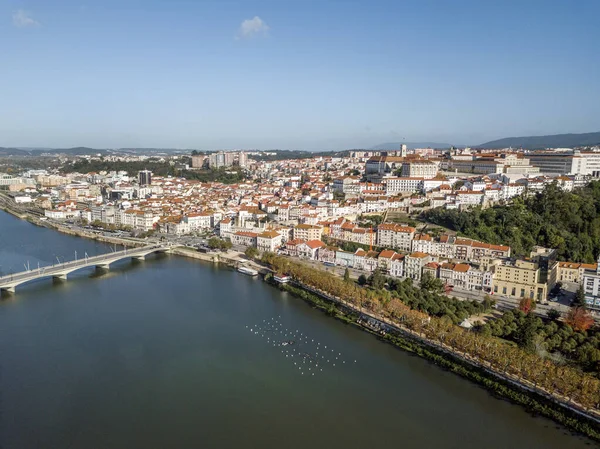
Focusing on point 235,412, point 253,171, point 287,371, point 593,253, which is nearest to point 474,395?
point 287,371

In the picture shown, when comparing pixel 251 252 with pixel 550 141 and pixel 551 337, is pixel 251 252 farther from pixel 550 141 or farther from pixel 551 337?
pixel 550 141

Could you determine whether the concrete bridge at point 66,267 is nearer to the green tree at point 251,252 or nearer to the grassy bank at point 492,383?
the green tree at point 251,252

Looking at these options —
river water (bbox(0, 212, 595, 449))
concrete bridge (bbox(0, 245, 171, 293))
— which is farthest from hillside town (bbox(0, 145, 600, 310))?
river water (bbox(0, 212, 595, 449))

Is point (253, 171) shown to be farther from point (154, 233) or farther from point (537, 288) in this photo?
point (537, 288)

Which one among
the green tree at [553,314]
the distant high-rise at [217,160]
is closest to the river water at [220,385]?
the green tree at [553,314]

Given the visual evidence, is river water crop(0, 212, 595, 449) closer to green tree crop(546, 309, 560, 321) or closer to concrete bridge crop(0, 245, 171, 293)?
concrete bridge crop(0, 245, 171, 293)

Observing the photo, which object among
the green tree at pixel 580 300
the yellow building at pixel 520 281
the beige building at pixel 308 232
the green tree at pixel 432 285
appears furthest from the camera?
the beige building at pixel 308 232
